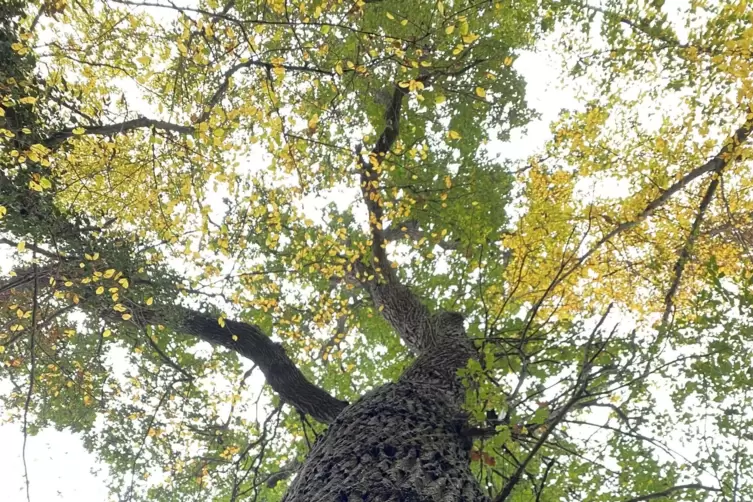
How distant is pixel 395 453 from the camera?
2623 mm

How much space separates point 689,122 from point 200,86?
7.91 meters

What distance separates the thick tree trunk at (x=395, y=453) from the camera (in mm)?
2297

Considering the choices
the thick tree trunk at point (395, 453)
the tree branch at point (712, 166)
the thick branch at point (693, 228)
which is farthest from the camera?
the thick branch at point (693, 228)

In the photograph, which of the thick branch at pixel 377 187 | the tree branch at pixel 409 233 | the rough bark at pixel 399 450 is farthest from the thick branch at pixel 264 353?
the tree branch at pixel 409 233

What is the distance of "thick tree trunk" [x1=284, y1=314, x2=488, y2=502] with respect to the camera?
230 centimetres

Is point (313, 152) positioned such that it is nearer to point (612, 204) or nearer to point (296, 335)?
point (296, 335)

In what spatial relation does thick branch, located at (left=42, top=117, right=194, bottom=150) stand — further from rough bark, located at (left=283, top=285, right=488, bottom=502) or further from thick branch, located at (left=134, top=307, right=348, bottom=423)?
rough bark, located at (left=283, top=285, right=488, bottom=502)

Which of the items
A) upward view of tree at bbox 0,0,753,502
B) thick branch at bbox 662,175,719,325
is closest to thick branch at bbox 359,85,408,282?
upward view of tree at bbox 0,0,753,502

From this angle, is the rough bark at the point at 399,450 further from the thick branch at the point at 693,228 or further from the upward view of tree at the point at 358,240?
the thick branch at the point at 693,228

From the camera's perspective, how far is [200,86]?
6.22m

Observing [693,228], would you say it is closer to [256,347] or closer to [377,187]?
[377,187]

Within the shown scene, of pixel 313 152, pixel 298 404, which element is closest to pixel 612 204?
pixel 313 152

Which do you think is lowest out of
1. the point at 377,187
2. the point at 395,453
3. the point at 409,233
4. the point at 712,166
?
the point at 395,453

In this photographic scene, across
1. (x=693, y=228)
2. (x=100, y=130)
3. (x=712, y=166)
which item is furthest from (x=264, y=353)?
(x=712, y=166)
